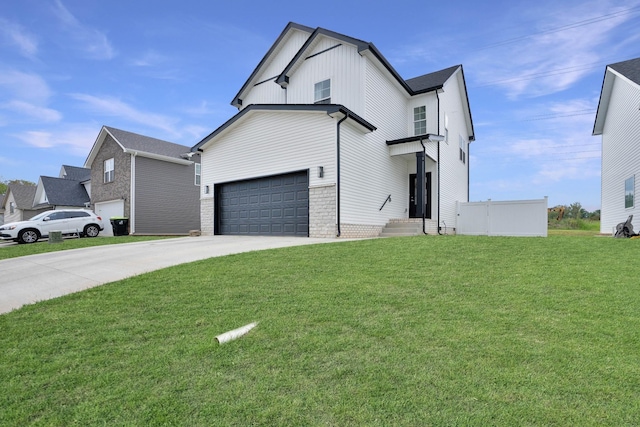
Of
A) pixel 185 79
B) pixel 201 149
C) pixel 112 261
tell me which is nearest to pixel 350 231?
pixel 112 261

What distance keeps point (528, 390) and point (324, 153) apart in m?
10.2

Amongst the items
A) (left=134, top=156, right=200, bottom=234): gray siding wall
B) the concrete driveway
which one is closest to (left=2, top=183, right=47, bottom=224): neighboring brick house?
(left=134, top=156, right=200, bottom=234): gray siding wall

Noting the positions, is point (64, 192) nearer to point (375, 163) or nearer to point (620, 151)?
point (375, 163)

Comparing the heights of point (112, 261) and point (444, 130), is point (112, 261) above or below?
below

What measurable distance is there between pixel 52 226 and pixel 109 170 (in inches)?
297

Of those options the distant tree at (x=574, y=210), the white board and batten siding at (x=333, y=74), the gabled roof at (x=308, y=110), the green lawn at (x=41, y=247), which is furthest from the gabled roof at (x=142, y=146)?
the distant tree at (x=574, y=210)

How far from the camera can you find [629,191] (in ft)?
45.4

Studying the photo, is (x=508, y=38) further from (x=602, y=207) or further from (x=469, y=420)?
(x=469, y=420)

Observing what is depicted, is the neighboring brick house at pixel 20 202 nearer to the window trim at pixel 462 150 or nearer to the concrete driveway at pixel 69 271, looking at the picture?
the concrete driveway at pixel 69 271

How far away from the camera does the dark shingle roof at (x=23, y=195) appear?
32875 mm

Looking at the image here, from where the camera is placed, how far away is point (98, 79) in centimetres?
1655

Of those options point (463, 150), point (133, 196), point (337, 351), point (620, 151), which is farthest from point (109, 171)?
point (620, 151)

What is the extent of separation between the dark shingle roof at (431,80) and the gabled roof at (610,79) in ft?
20.8

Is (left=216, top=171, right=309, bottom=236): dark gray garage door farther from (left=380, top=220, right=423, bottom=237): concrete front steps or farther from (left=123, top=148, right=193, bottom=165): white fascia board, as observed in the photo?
(left=123, top=148, right=193, bottom=165): white fascia board
